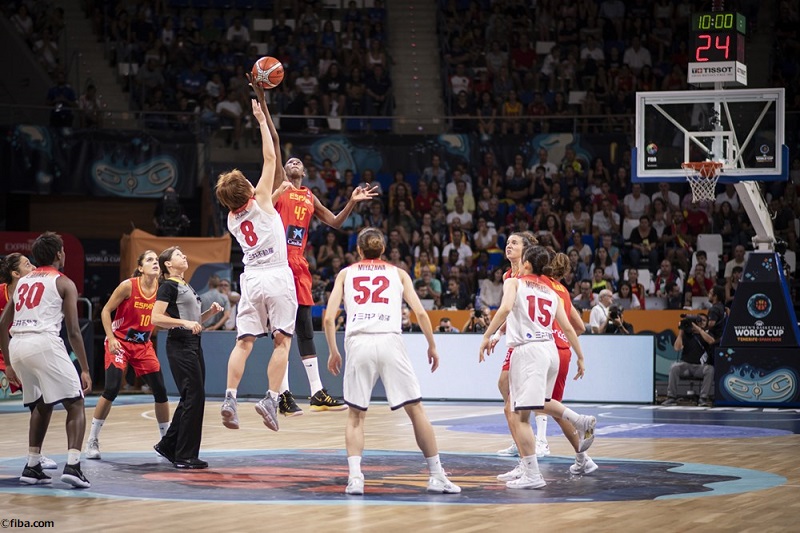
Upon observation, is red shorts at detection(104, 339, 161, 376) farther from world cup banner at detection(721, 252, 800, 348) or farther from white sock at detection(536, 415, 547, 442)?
world cup banner at detection(721, 252, 800, 348)

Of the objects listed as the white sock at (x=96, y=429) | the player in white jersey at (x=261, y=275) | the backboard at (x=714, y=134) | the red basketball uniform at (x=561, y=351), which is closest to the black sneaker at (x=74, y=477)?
the player in white jersey at (x=261, y=275)

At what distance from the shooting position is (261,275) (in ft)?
33.6

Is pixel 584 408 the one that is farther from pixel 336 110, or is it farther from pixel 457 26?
pixel 457 26

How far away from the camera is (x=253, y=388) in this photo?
20.4 meters

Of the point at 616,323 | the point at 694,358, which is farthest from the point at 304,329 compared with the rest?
the point at 694,358

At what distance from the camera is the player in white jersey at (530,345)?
9422 mm

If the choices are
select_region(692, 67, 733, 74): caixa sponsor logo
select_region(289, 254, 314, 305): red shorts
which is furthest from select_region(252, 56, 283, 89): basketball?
select_region(692, 67, 733, 74): caixa sponsor logo

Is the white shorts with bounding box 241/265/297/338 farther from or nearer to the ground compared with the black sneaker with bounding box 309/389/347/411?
farther from the ground

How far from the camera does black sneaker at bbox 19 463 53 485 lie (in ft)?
30.8

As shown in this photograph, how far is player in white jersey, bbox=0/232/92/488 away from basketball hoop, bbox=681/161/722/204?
10.9m

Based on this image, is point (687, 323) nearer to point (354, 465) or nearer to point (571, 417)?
point (571, 417)

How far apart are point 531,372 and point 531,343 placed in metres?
0.25

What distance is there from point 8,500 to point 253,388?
38.8 feet

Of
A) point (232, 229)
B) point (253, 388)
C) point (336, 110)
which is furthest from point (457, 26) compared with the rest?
point (232, 229)
